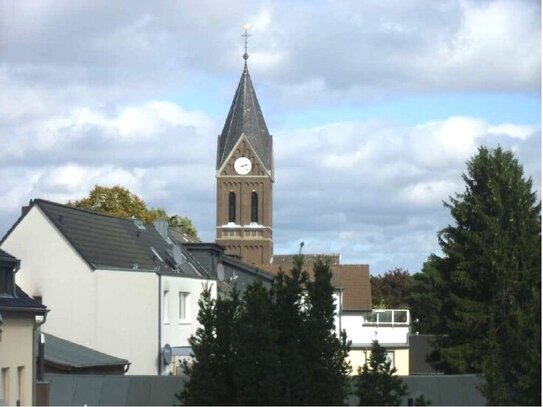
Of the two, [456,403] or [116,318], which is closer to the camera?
[456,403]

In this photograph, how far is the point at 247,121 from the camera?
120312 mm

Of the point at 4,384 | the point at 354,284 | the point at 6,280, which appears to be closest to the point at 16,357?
the point at 4,384

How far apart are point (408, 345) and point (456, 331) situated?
23.2 m

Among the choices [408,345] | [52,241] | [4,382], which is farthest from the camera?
[408,345]

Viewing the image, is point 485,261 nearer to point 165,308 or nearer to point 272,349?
point 165,308

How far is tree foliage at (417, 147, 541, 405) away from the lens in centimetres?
3603

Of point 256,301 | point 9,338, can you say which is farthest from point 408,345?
point 256,301

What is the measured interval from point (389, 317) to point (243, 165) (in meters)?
59.9

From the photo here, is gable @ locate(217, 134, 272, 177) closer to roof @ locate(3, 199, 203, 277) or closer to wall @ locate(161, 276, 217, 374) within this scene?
roof @ locate(3, 199, 203, 277)

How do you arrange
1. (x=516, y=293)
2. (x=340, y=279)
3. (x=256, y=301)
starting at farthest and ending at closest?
(x=340, y=279), (x=516, y=293), (x=256, y=301)

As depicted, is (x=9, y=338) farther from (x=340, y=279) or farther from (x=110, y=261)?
(x=340, y=279)

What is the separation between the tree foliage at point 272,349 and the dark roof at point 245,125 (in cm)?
10328

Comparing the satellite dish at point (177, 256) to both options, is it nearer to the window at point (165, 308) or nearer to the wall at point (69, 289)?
the window at point (165, 308)

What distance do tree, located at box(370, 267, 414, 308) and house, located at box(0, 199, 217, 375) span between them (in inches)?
2234
